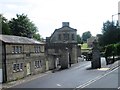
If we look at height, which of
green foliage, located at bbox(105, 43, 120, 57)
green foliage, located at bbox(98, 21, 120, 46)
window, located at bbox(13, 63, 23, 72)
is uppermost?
green foliage, located at bbox(98, 21, 120, 46)

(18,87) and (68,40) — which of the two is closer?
(18,87)

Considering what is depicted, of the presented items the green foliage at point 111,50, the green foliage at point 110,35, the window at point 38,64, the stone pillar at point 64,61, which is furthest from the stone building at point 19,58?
the green foliage at point 110,35

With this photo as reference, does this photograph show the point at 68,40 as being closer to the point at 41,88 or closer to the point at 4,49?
the point at 4,49

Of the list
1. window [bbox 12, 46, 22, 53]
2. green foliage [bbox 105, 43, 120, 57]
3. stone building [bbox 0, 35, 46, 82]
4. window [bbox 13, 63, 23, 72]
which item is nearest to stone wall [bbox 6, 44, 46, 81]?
stone building [bbox 0, 35, 46, 82]

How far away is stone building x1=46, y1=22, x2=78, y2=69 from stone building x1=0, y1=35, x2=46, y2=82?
457cm

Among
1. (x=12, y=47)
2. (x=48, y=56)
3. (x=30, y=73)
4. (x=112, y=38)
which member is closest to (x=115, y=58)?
(x=48, y=56)

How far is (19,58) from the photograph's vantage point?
44438 millimetres

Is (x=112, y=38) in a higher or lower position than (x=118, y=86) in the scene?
higher

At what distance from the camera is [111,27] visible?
340 feet

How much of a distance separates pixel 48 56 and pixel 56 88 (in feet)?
73.1

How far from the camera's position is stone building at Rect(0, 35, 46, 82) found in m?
40.7

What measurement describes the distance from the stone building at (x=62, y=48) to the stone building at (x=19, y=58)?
4572mm

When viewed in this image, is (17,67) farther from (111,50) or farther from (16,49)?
(111,50)

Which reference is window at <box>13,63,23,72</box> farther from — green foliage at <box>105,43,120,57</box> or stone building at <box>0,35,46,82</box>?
green foliage at <box>105,43,120,57</box>
